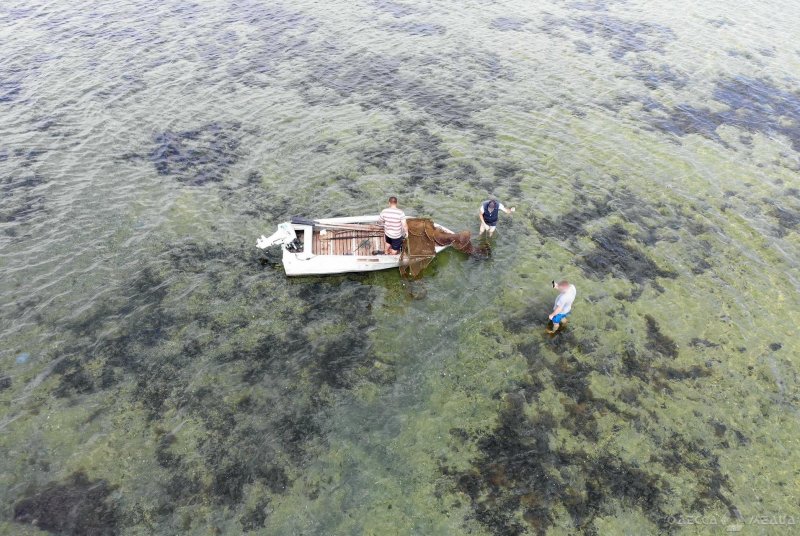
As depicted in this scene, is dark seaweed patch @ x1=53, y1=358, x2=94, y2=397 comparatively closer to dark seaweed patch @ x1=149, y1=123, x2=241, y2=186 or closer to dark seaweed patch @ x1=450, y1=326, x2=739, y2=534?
dark seaweed patch @ x1=149, y1=123, x2=241, y2=186

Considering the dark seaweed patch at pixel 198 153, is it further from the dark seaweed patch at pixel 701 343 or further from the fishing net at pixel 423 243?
the dark seaweed patch at pixel 701 343

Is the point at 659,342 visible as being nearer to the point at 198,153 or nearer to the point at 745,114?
the point at 745,114

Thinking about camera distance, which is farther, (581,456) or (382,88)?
(382,88)

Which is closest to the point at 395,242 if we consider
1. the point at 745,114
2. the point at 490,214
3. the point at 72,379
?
the point at 490,214

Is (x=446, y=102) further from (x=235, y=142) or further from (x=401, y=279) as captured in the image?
(x=401, y=279)

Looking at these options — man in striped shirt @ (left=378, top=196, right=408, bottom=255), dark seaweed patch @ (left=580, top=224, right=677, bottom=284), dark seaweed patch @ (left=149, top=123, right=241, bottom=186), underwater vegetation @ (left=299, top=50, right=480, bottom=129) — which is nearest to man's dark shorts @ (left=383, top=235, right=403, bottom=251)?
man in striped shirt @ (left=378, top=196, right=408, bottom=255)

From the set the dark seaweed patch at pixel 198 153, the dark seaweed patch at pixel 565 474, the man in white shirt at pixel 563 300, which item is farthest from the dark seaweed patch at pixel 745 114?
the dark seaweed patch at pixel 198 153

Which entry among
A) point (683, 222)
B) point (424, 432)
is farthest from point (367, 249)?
point (683, 222)
